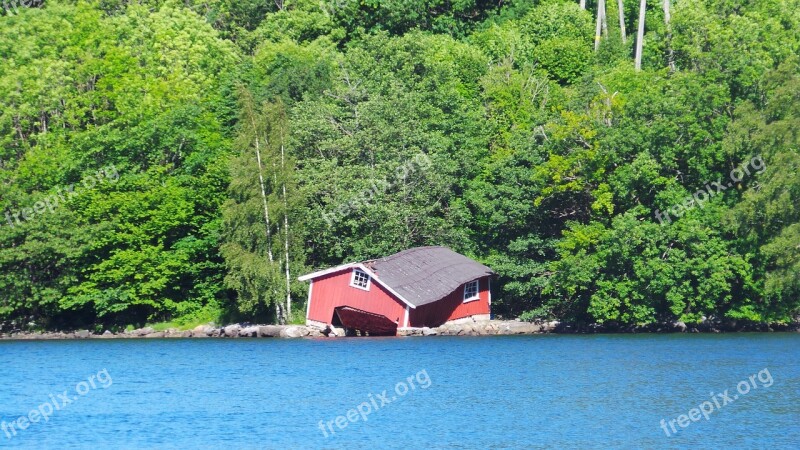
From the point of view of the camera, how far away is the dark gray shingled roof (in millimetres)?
64438

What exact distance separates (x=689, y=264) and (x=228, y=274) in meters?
24.5

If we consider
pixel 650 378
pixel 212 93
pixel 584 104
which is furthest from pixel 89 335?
pixel 650 378

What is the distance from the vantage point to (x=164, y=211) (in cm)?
7106

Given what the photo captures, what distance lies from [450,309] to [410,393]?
22870mm

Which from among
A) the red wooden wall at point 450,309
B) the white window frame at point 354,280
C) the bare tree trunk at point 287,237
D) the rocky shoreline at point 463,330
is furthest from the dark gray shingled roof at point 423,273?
the bare tree trunk at point 287,237

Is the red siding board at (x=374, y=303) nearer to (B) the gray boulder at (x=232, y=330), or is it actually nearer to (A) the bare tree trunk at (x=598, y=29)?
(B) the gray boulder at (x=232, y=330)

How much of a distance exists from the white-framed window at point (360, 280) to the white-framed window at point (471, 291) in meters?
6.68

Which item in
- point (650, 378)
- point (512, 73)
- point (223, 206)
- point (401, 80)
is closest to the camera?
point (650, 378)

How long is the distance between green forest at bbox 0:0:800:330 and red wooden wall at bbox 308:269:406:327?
79.0 inches

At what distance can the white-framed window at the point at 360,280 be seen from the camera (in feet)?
214

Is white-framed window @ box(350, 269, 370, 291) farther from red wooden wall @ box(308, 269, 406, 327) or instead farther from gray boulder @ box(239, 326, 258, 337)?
gray boulder @ box(239, 326, 258, 337)

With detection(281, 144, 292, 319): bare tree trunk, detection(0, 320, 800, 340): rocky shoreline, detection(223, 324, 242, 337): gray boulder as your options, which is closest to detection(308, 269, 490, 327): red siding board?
detection(0, 320, 800, 340): rocky shoreline

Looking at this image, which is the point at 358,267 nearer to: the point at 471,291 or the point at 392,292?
the point at 392,292

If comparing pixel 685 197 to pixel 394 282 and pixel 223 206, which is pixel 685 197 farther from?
pixel 223 206
